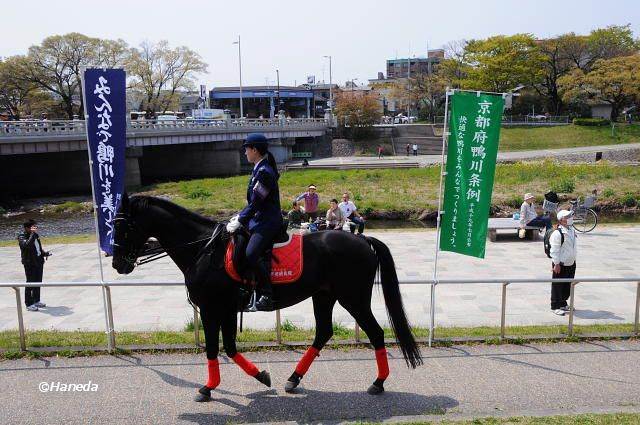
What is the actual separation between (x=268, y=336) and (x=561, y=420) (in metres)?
4.21

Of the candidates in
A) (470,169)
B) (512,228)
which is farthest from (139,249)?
(512,228)

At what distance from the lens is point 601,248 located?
15.9 metres

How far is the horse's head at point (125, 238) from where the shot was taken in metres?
6.16

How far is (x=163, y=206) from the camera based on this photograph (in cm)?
632

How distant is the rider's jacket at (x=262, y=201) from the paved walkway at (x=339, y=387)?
199 cm

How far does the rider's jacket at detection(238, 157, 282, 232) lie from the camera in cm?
598

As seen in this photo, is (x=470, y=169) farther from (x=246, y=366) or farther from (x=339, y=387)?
(x=246, y=366)

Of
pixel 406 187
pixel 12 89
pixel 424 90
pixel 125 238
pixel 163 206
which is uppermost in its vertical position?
pixel 424 90

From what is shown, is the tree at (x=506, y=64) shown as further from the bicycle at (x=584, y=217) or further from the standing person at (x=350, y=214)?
the standing person at (x=350, y=214)

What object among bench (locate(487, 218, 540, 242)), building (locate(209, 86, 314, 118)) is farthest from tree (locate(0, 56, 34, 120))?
bench (locate(487, 218, 540, 242))

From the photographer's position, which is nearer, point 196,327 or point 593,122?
point 196,327

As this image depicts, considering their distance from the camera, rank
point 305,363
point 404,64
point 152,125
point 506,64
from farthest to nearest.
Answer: point 404,64
point 506,64
point 152,125
point 305,363

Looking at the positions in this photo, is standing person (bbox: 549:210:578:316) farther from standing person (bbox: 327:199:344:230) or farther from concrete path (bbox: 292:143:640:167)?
concrete path (bbox: 292:143:640:167)

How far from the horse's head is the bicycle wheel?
1655cm
